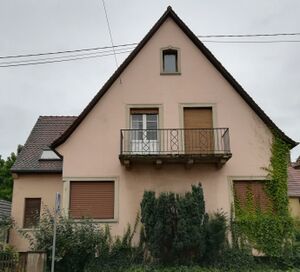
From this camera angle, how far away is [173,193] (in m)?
12.8

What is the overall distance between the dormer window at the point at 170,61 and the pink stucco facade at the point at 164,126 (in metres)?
0.18

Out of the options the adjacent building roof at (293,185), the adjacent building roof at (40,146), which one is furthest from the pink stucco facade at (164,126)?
the adjacent building roof at (293,185)

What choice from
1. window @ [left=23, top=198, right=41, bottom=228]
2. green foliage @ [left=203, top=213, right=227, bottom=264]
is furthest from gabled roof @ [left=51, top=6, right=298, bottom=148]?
green foliage @ [left=203, top=213, right=227, bottom=264]

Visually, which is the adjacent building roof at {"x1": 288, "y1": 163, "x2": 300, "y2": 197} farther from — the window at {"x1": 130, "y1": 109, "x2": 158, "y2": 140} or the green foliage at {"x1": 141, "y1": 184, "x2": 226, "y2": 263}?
the green foliage at {"x1": 141, "y1": 184, "x2": 226, "y2": 263}

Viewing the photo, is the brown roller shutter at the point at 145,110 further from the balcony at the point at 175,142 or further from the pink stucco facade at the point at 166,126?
the balcony at the point at 175,142

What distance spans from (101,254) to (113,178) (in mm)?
2646

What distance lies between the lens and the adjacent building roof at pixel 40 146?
16.6m

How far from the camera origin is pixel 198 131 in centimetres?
1425

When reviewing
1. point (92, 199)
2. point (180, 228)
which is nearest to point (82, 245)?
point (92, 199)

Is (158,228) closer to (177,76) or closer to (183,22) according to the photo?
(177,76)

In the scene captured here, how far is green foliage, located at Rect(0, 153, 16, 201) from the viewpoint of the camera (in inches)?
1137

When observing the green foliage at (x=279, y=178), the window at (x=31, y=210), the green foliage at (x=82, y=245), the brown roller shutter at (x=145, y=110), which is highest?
Result: the brown roller shutter at (x=145, y=110)

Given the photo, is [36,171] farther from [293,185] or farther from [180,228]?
[293,185]

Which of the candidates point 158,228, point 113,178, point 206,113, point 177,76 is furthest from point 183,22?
point 158,228
